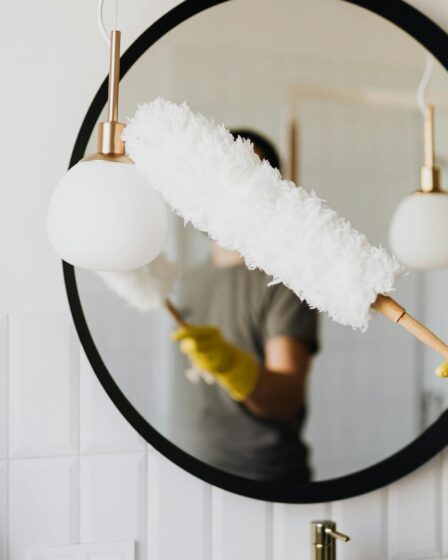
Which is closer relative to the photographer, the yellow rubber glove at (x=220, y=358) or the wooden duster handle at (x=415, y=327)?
the wooden duster handle at (x=415, y=327)

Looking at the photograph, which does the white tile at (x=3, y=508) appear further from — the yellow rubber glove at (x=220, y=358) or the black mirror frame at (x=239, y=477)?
the yellow rubber glove at (x=220, y=358)

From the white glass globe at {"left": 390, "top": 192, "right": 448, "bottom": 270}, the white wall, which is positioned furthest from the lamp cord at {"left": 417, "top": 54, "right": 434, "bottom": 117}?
the white wall

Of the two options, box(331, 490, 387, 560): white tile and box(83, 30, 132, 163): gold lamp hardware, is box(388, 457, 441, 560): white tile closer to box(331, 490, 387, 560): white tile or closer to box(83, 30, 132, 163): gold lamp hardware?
box(331, 490, 387, 560): white tile

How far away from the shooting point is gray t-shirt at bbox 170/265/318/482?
99 cm

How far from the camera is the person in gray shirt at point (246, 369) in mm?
988

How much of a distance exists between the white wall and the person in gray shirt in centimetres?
8

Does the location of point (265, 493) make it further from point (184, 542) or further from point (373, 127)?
point (373, 127)

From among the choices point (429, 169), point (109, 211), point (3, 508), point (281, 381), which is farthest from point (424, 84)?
point (3, 508)

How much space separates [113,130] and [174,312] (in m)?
0.30

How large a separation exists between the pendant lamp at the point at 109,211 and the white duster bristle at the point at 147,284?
8.2 inches

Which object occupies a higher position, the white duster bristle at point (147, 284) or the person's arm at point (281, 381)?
the white duster bristle at point (147, 284)

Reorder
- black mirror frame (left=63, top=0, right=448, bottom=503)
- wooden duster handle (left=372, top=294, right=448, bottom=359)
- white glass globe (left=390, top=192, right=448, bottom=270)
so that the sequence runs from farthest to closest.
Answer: white glass globe (left=390, top=192, right=448, bottom=270) → black mirror frame (left=63, top=0, right=448, bottom=503) → wooden duster handle (left=372, top=294, right=448, bottom=359)

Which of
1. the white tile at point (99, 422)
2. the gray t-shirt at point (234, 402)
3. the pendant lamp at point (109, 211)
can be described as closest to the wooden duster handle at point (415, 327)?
the pendant lamp at point (109, 211)

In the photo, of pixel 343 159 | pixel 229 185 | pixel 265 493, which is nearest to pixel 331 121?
pixel 343 159
